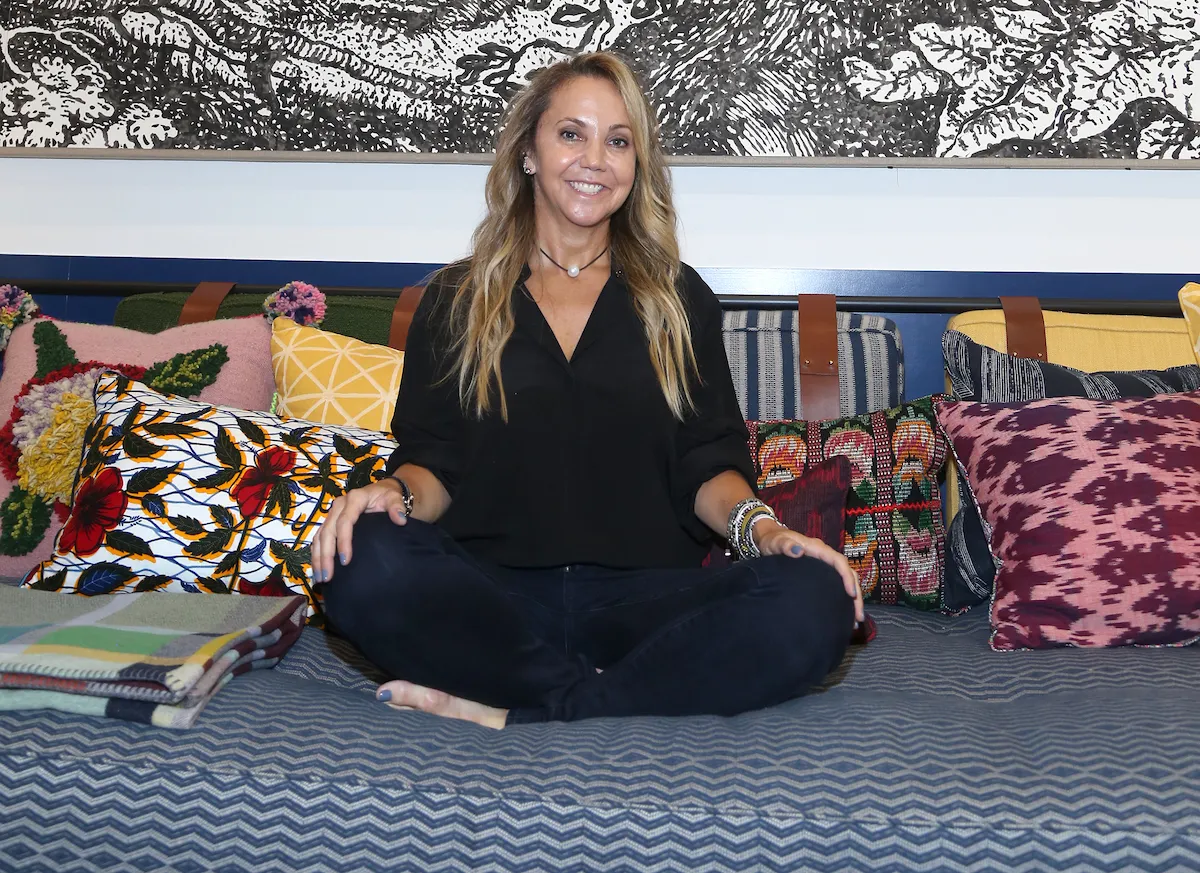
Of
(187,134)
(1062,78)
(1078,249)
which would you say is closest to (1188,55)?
(1062,78)

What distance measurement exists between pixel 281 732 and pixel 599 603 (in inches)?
19.7

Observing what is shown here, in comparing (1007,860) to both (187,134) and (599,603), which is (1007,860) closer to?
(599,603)

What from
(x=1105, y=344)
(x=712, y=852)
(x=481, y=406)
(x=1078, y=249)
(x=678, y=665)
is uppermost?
(x=1078, y=249)

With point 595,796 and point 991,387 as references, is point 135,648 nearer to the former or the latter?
point 595,796

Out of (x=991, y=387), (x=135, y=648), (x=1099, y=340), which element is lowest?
(x=135, y=648)

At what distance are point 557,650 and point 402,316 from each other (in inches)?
35.8

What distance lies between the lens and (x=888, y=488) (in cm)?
171

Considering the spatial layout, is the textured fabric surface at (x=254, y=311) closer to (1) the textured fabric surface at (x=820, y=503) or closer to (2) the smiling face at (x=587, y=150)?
(2) the smiling face at (x=587, y=150)

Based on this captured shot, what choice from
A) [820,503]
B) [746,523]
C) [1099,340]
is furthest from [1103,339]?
[746,523]

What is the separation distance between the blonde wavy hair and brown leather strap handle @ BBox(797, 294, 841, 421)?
1.04ft

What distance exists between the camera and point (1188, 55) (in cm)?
207

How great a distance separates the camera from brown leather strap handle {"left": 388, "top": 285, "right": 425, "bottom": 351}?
6.51 feet

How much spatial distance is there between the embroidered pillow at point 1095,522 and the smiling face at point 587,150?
686 millimetres

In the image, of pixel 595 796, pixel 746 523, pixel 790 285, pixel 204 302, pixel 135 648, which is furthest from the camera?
pixel 790 285
